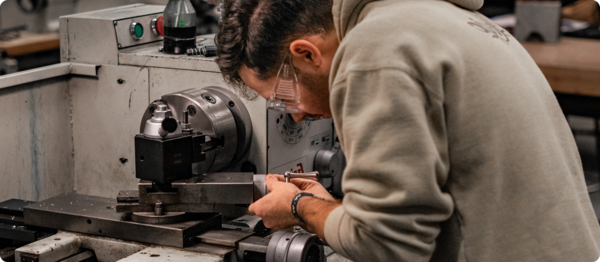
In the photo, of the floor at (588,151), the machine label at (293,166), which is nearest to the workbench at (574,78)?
the floor at (588,151)

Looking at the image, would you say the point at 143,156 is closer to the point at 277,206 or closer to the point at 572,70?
the point at 277,206

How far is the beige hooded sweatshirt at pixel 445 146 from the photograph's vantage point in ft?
2.48

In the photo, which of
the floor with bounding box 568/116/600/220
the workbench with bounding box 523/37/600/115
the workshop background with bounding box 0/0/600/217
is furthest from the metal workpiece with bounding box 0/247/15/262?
the floor with bounding box 568/116/600/220

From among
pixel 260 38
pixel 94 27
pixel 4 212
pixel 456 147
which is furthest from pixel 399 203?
pixel 94 27

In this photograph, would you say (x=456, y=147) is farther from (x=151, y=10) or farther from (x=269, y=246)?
(x=151, y=10)

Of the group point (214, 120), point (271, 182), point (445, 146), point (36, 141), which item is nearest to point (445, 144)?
point (445, 146)

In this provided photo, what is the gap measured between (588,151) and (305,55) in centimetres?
385

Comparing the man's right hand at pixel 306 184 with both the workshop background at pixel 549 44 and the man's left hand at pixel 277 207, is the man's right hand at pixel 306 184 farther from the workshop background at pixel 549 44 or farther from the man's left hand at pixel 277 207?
the workshop background at pixel 549 44

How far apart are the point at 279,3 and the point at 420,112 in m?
0.31

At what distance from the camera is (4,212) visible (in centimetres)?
138

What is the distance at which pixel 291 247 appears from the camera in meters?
1.09

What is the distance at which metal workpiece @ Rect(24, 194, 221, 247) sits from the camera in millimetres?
1159

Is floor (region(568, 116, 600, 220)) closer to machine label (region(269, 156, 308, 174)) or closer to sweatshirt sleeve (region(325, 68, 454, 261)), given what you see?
machine label (region(269, 156, 308, 174))

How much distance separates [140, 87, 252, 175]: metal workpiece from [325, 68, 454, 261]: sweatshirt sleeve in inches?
21.9
